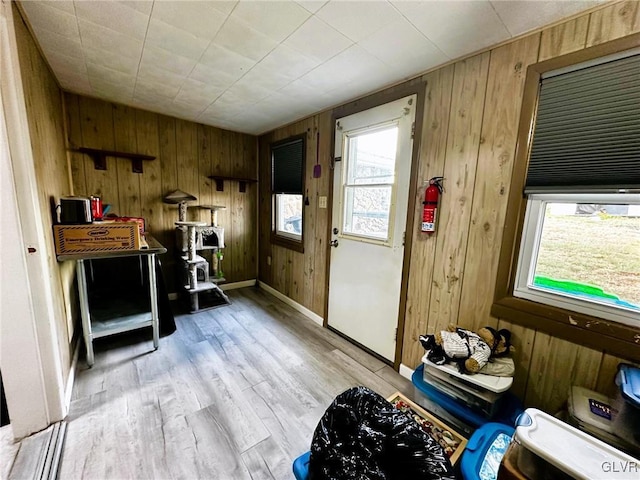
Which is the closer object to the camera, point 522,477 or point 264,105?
point 522,477

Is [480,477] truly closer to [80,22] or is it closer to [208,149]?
[80,22]

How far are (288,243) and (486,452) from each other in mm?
2622

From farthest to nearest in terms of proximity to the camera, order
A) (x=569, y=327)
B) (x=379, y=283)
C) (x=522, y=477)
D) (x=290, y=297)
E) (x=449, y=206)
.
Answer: (x=290, y=297) → (x=379, y=283) → (x=449, y=206) → (x=569, y=327) → (x=522, y=477)

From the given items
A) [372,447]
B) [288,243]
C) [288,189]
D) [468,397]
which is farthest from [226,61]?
[468,397]

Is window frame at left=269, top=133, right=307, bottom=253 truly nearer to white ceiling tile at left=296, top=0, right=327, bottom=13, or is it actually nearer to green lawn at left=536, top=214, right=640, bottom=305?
white ceiling tile at left=296, top=0, right=327, bottom=13

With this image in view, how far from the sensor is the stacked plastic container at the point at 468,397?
135 cm

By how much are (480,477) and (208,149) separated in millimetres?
3769

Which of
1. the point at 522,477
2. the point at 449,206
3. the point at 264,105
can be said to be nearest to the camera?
the point at 522,477

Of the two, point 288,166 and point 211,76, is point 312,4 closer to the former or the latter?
point 211,76

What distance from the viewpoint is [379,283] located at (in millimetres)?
2234

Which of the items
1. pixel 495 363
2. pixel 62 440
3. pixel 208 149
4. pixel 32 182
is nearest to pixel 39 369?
pixel 62 440

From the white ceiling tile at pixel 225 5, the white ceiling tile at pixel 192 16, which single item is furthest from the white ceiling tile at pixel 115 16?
the white ceiling tile at pixel 225 5

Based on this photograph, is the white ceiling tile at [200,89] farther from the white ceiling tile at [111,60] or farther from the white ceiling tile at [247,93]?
the white ceiling tile at [111,60]

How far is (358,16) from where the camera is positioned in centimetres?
128
